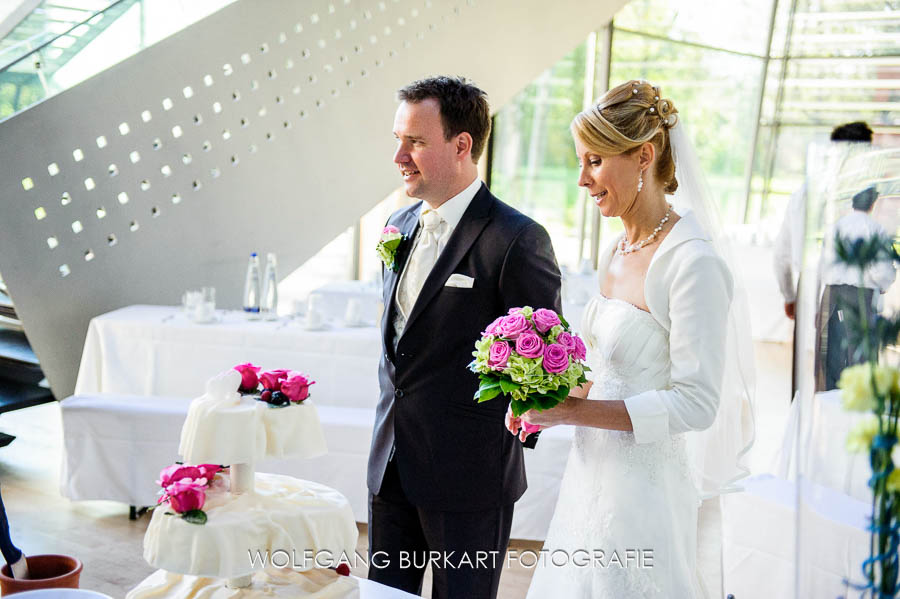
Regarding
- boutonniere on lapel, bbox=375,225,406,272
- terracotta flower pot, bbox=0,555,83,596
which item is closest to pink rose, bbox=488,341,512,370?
boutonniere on lapel, bbox=375,225,406,272

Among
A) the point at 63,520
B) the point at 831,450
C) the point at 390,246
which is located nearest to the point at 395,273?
the point at 390,246

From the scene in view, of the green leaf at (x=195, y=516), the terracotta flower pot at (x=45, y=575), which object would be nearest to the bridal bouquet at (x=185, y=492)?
the green leaf at (x=195, y=516)

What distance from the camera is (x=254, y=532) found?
1.74 meters

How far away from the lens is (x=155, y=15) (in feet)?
17.6

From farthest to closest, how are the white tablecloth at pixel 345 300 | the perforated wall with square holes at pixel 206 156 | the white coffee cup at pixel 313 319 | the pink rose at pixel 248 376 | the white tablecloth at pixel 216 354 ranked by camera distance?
the white tablecloth at pixel 345 300
the perforated wall with square holes at pixel 206 156
the white coffee cup at pixel 313 319
the white tablecloth at pixel 216 354
the pink rose at pixel 248 376

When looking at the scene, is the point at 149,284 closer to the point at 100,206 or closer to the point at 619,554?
the point at 100,206

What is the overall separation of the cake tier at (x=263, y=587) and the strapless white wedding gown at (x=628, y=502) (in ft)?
1.78

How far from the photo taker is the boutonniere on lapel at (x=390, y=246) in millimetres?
2387

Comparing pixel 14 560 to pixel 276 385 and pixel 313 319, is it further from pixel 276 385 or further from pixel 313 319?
pixel 313 319

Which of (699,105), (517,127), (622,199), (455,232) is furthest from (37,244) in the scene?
(699,105)

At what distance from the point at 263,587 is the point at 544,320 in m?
0.81

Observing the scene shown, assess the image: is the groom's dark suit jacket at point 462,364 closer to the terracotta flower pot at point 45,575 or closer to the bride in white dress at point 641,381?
the bride in white dress at point 641,381

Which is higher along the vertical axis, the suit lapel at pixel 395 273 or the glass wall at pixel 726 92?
the glass wall at pixel 726 92

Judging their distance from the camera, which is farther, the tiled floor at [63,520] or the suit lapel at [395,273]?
the tiled floor at [63,520]
